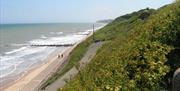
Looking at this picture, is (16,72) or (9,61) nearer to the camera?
(16,72)

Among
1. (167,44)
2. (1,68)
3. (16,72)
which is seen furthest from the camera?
(1,68)

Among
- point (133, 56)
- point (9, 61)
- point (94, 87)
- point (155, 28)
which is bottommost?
point (9, 61)

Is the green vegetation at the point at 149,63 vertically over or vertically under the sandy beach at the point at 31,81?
over

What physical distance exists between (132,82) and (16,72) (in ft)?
133

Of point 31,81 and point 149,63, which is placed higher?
point 149,63

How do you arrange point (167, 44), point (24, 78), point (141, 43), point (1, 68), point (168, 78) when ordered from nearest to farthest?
point (168, 78), point (167, 44), point (141, 43), point (24, 78), point (1, 68)

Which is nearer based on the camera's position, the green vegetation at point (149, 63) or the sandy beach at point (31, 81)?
the green vegetation at point (149, 63)

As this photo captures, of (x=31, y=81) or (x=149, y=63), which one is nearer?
(x=149, y=63)

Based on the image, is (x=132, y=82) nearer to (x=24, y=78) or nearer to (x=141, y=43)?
(x=141, y=43)

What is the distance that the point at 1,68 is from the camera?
2005 inches

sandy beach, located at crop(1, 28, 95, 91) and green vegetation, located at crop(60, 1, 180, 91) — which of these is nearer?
green vegetation, located at crop(60, 1, 180, 91)

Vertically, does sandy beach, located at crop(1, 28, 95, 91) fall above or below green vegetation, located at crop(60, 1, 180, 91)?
below

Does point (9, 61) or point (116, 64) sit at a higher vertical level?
point (116, 64)

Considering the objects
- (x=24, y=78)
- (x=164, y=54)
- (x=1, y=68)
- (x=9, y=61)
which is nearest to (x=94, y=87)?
(x=164, y=54)
